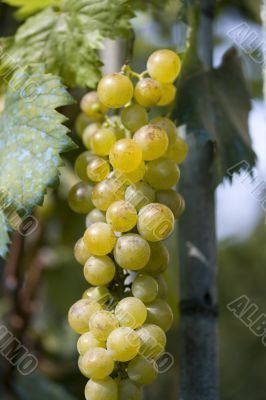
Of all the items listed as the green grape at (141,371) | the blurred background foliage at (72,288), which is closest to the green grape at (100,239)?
the green grape at (141,371)

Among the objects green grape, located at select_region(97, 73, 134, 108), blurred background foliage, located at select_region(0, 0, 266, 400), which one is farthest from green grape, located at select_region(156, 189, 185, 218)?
blurred background foliage, located at select_region(0, 0, 266, 400)

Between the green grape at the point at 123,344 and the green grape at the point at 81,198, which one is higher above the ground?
the green grape at the point at 81,198

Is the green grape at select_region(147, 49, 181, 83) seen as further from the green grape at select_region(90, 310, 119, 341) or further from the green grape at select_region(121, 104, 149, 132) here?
the green grape at select_region(90, 310, 119, 341)

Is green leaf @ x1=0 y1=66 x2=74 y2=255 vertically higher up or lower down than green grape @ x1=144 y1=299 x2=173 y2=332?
higher up

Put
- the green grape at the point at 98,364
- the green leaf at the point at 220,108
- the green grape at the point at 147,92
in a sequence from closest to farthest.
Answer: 1. the green grape at the point at 98,364
2. the green grape at the point at 147,92
3. the green leaf at the point at 220,108

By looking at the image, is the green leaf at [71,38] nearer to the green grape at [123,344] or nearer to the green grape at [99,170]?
the green grape at [99,170]

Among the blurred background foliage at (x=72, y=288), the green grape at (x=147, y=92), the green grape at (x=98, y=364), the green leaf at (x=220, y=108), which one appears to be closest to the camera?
the green grape at (x=98, y=364)

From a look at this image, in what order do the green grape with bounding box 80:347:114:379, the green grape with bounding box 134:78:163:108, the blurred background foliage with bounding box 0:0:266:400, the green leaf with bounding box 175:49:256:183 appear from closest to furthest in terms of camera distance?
the green grape with bounding box 80:347:114:379
the green grape with bounding box 134:78:163:108
the green leaf with bounding box 175:49:256:183
the blurred background foliage with bounding box 0:0:266:400

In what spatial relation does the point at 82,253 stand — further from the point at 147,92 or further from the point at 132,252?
the point at 147,92
